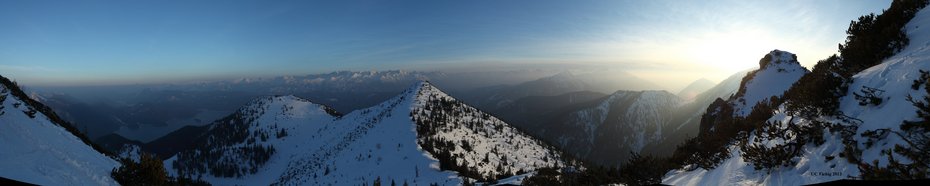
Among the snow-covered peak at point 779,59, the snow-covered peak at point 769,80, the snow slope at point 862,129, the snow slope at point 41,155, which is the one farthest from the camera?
the snow-covered peak at point 779,59

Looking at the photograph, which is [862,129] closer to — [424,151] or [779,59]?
[779,59]

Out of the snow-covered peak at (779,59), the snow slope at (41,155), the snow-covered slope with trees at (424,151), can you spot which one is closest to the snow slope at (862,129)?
the snow slope at (41,155)

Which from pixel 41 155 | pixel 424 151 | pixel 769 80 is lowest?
pixel 424 151

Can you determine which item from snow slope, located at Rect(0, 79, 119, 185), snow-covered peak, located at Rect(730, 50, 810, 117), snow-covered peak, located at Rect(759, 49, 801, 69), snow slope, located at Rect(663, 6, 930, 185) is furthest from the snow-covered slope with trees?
snow slope, located at Rect(663, 6, 930, 185)

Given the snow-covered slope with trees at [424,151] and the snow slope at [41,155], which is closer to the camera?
the snow slope at [41,155]

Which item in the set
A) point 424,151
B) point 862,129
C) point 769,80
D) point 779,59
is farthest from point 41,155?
point 779,59

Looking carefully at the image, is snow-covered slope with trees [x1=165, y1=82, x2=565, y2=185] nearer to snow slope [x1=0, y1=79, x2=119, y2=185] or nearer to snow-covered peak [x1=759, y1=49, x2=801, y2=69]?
snow-covered peak [x1=759, y1=49, x2=801, y2=69]

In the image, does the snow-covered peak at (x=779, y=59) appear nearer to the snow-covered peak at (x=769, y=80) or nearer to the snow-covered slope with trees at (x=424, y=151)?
the snow-covered peak at (x=769, y=80)
